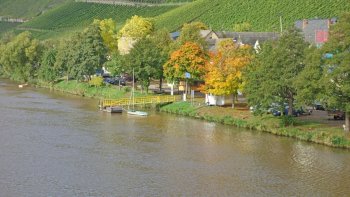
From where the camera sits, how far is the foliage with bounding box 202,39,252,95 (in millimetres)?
58969

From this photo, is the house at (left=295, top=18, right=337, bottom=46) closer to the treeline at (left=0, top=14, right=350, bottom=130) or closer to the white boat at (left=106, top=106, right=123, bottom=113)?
the treeline at (left=0, top=14, right=350, bottom=130)

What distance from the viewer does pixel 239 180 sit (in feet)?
122

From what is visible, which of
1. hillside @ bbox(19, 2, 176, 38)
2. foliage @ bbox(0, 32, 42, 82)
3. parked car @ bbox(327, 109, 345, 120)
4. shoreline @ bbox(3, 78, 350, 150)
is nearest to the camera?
shoreline @ bbox(3, 78, 350, 150)

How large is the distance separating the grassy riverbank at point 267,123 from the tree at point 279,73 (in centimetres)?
187

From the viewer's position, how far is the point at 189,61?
66.4 meters

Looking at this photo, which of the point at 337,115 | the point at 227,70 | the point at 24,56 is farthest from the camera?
the point at 24,56

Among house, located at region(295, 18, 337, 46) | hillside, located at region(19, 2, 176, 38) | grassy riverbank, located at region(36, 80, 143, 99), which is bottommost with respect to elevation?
grassy riverbank, located at region(36, 80, 143, 99)

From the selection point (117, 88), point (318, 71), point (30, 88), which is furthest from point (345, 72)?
point (30, 88)

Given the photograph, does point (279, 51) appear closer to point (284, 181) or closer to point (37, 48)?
point (284, 181)

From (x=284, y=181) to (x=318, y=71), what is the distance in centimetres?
1286

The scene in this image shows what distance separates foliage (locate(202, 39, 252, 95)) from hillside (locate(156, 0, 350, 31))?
40243 mm

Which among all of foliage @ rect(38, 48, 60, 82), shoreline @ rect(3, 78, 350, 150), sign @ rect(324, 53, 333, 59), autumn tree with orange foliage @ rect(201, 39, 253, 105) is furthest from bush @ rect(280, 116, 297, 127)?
foliage @ rect(38, 48, 60, 82)

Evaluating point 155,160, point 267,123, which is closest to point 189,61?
point 267,123

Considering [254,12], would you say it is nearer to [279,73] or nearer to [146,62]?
[146,62]
